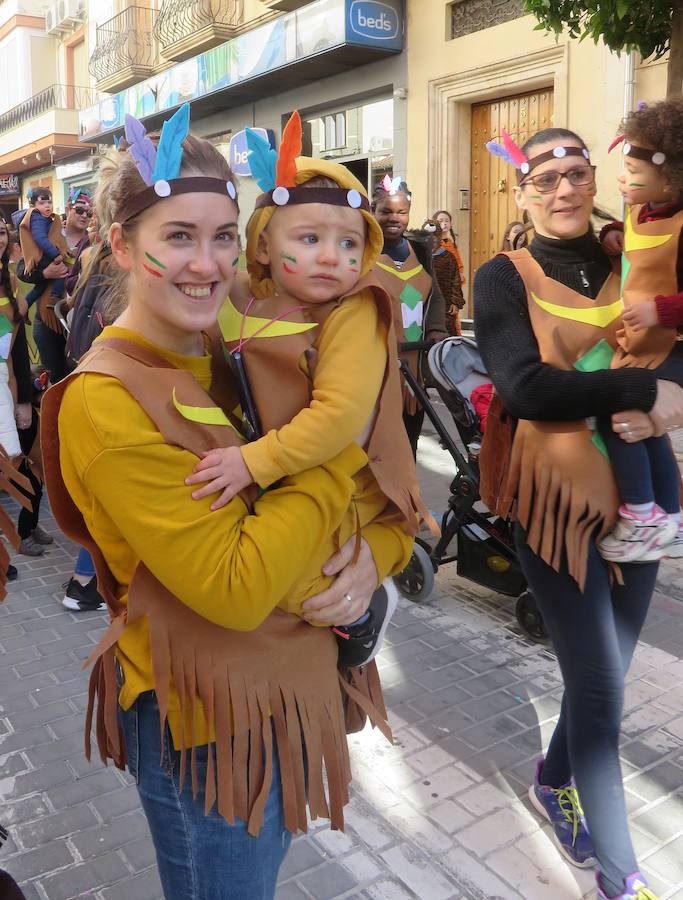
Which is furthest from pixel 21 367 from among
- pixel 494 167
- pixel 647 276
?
pixel 494 167

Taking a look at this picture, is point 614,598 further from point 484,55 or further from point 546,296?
point 484,55

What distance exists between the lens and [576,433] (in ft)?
7.27

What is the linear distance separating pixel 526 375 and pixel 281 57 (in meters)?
14.6

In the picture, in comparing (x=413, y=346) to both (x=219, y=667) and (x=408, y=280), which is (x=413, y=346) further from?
(x=219, y=667)

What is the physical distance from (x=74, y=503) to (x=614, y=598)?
1.50m

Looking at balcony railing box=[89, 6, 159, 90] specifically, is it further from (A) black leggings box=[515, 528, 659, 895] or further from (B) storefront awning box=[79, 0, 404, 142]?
(A) black leggings box=[515, 528, 659, 895]

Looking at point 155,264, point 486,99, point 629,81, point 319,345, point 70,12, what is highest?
point 70,12

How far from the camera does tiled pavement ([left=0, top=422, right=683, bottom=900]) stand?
96.8 inches

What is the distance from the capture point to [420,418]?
16.9 feet

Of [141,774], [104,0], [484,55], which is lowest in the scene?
[141,774]

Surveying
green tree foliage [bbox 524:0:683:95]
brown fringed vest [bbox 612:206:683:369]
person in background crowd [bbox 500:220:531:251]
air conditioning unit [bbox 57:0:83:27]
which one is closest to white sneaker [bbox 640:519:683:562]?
brown fringed vest [bbox 612:206:683:369]

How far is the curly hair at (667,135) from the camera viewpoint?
95.4 inches

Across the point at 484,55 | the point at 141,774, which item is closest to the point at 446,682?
the point at 141,774

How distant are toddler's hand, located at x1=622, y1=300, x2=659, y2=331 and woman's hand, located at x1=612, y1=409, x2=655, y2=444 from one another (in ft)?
0.79
